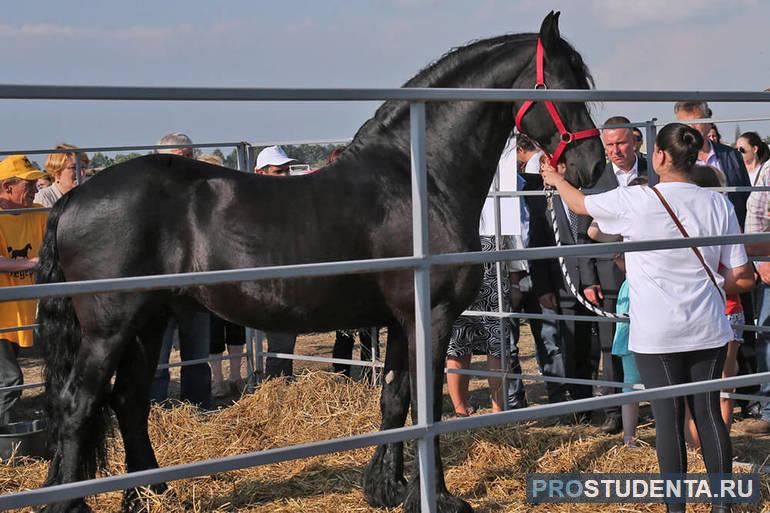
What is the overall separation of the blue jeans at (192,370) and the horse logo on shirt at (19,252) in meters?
1.13

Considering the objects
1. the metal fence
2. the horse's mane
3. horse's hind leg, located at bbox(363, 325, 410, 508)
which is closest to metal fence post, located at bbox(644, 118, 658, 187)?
the horse's mane

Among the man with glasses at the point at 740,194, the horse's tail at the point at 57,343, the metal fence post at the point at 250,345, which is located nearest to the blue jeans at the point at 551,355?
the man with glasses at the point at 740,194

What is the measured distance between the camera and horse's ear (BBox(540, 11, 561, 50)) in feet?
12.9

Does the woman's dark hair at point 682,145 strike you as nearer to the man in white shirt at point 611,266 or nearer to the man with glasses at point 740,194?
the man in white shirt at point 611,266

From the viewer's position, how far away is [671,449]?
11.7ft

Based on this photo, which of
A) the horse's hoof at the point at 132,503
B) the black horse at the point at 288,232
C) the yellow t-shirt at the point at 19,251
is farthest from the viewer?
the yellow t-shirt at the point at 19,251

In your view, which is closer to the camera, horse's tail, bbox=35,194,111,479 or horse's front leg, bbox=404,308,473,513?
horse's front leg, bbox=404,308,473,513

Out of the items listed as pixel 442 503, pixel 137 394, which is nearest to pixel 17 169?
pixel 137 394

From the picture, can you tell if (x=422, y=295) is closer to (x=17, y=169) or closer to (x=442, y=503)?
(x=442, y=503)

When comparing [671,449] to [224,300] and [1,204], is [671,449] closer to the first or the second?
[224,300]

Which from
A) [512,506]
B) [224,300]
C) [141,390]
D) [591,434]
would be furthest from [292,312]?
[591,434]

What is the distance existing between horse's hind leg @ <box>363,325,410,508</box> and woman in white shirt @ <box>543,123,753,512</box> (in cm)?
112

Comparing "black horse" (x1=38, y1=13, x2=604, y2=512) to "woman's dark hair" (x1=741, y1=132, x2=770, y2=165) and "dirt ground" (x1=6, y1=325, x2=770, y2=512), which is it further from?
"woman's dark hair" (x1=741, y1=132, x2=770, y2=165)

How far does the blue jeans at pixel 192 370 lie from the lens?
21.3 ft
